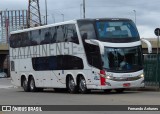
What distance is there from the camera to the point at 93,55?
1010 inches

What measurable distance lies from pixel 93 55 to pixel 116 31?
171 centimetres

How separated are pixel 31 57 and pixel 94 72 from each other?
7546mm

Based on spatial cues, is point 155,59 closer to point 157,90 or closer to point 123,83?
point 157,90

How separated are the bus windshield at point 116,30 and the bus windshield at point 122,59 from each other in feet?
2.16

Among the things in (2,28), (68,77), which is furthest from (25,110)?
(2,28)

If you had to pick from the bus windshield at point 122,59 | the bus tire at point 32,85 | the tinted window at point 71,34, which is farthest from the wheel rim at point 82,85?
the bus tire at point 32,85

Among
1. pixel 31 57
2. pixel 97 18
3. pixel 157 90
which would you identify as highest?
pixel 97 18

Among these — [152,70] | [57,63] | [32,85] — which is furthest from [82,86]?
[32,85]

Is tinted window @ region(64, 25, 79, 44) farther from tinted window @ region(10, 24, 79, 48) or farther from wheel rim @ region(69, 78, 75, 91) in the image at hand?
wheel rim @ region(69, 78, 75, 91)

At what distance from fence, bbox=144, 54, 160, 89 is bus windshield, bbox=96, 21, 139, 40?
3.43m

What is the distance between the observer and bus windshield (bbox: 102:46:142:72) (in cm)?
2530

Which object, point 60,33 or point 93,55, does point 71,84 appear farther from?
point 60,33

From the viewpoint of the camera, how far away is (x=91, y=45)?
84.2 ft

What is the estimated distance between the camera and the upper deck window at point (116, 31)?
25467 mm
